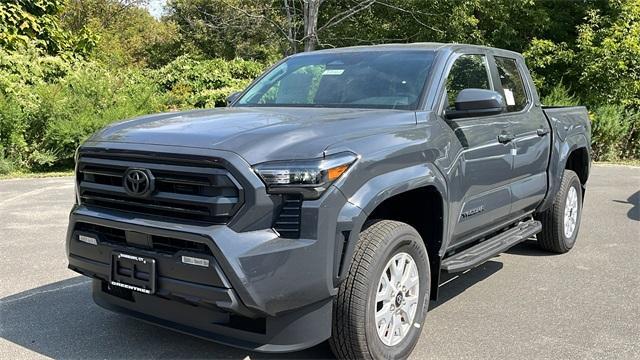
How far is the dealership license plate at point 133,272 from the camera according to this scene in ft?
10.2

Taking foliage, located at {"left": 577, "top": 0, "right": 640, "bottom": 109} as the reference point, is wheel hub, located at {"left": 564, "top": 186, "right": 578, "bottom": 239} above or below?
below

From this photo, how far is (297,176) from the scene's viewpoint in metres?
2.98

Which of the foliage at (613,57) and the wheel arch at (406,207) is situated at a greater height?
the foliage at (613,57)

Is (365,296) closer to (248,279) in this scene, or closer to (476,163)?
(248,279)

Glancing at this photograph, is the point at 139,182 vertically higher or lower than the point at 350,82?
lower

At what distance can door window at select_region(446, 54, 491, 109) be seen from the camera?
14.4 feet

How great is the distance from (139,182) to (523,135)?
10.7 feet

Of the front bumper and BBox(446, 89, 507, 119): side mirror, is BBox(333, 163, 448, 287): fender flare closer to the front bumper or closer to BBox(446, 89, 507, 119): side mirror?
the front bumper

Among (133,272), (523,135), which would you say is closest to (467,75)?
(523,135)

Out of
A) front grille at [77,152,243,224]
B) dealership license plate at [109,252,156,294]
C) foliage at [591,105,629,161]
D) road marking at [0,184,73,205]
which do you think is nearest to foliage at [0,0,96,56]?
road marking at [0,184,73,205]

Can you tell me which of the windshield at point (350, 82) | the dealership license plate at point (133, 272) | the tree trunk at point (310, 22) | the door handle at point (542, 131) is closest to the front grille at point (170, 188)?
the dealership license plate at point (133, 272)

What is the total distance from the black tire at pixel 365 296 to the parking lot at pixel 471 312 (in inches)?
15.8

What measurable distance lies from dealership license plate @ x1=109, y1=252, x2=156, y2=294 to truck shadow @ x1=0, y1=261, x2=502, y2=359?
0.69 meters

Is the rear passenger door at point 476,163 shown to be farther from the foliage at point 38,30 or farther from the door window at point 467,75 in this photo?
the foliage at point 38,30
